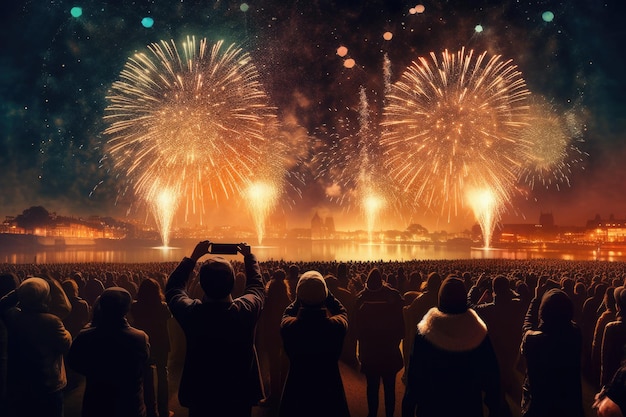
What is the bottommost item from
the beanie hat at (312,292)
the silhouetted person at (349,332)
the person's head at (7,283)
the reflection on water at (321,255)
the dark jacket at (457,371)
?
the reflection on water at (321,255)

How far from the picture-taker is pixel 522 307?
586cm

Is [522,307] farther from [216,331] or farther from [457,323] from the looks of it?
[216,331]

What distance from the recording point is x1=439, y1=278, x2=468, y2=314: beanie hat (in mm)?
3502

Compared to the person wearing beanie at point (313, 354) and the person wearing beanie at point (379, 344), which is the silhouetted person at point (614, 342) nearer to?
the person wearing beanie at point (379, 344)

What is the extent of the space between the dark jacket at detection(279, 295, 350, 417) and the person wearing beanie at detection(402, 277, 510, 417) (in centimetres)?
73

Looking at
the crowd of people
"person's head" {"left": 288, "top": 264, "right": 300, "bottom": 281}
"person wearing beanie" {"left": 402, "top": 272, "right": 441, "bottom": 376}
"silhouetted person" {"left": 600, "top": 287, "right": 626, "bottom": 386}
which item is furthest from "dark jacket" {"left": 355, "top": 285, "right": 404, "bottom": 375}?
"person's head" {"left": 288, "top": 264, "right": 300, "bottom": 281}

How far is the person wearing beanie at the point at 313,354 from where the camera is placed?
329cm

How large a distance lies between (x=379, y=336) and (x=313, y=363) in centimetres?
223

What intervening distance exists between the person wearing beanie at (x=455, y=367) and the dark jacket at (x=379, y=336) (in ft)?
5.94

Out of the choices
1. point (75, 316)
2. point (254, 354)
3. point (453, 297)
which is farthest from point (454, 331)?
point (75, 316)

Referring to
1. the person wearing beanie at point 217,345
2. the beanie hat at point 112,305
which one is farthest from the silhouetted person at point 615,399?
the beanie hat at point 112,305

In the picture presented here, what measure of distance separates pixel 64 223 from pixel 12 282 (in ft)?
560

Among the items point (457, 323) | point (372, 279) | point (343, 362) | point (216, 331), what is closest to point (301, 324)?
point (216, 331)

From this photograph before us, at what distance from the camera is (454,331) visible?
348 cm
